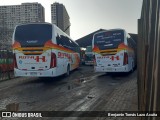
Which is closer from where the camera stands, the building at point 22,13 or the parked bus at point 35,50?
the parked bus at point 35,50

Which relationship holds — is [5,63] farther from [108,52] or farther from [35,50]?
[108,52]

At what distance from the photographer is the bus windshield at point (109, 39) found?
1579 centimetres

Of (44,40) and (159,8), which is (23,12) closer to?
(44,40)

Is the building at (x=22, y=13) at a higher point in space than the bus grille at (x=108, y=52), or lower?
higher

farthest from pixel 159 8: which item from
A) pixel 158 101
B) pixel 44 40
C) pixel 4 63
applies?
pixel 4 63

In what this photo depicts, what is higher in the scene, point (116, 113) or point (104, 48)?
point (104, 48)

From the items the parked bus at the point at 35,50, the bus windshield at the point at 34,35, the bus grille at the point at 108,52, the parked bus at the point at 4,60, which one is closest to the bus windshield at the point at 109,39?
the bus grille at the point at 108,52

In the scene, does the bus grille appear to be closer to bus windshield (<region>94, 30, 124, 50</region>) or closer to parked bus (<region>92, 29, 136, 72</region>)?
parked bus (<region>92, 29, 136, 72</region>)

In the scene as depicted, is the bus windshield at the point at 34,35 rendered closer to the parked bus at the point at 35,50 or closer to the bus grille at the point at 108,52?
the parked bus at the point at 35,50

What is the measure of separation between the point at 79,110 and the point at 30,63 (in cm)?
643

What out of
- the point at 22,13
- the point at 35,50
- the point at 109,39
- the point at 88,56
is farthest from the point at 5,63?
the point at 22,13

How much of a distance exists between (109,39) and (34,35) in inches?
226

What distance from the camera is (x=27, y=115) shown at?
22.0ft

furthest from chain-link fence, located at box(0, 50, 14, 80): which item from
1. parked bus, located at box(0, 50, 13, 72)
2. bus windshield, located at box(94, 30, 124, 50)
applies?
bus windshield, located at box(94, 30, 124, 50)
